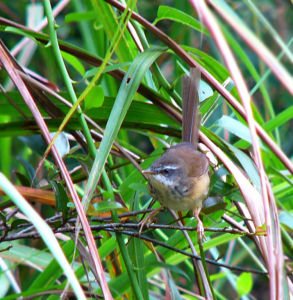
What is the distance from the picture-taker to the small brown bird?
1.56m

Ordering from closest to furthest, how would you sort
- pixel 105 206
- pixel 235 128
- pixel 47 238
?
pixel 47 238 → pixel 105 206 → pixel 235 128

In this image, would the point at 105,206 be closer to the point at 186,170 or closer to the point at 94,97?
the point at 94,97

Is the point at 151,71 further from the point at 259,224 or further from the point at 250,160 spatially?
the point at 259,224

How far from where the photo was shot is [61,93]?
1648 millimetres

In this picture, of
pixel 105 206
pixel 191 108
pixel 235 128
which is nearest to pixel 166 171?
pixel 191 108

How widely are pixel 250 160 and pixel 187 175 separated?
0.46m

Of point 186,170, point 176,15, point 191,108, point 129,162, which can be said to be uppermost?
point 176,15

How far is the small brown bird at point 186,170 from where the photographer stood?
5.11 feet

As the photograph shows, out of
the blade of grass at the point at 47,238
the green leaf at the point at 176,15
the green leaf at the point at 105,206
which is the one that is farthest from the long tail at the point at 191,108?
the blade of grass at the point at 47,238

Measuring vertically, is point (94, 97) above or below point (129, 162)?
above

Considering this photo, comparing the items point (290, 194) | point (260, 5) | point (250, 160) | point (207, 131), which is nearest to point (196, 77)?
point (207, 131)

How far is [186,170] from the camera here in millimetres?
1897

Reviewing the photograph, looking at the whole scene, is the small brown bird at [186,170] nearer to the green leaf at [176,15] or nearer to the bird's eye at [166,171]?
the bird's eye at [166,171]

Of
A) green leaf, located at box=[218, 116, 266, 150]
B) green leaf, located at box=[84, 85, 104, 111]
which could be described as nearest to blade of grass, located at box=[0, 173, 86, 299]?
green leaf, located at box=[84, 85, 104, 111]
